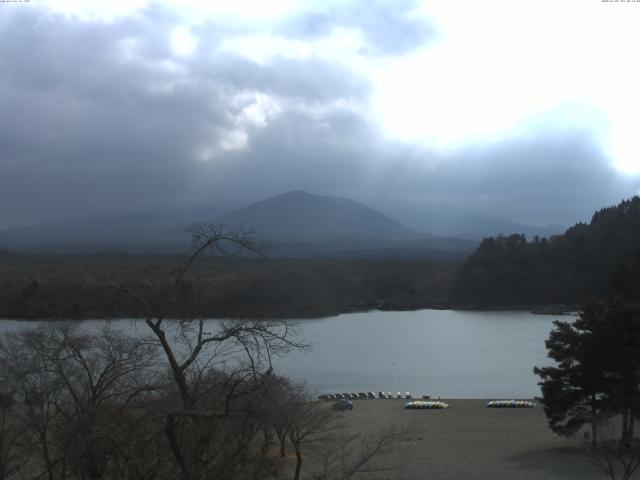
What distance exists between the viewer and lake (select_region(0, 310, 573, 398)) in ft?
78.2

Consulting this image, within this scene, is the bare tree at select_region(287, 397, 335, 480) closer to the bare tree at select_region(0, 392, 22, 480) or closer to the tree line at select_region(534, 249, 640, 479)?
the bare tree at select_region(0, 392, 22, 480)

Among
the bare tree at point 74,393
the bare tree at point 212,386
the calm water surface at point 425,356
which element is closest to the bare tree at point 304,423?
the bare tree at point 74,393

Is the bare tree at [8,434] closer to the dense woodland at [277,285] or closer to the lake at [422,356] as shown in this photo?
the lake at [422,356]

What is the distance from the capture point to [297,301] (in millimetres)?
45812

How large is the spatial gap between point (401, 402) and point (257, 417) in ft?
55.0

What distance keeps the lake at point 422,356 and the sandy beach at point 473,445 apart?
4.05 metres

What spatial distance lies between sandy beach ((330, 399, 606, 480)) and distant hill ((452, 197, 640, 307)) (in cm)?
3611

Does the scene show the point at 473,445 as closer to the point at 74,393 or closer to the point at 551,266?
the point at 74,393

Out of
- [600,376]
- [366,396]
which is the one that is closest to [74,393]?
[600,376]

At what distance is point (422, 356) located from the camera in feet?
100

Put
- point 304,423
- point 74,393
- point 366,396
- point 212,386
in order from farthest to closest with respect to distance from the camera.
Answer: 1. point 366,396
2. point 304,423
3. point 74,393
4. point 212,386

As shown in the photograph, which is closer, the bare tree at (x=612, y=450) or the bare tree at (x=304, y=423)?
the bare tree at (x=304, y=423)

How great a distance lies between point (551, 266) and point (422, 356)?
87.9ft

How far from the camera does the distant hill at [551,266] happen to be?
52.5 metres
